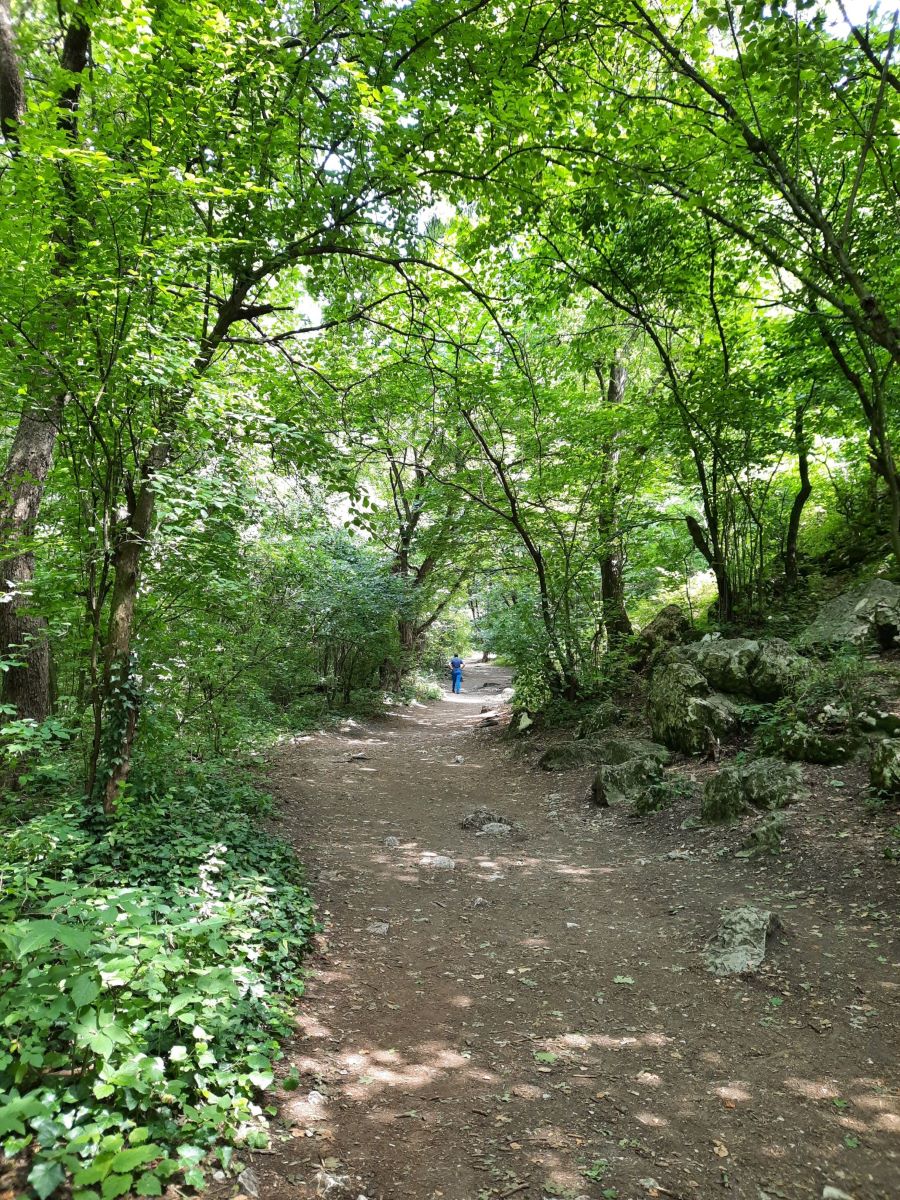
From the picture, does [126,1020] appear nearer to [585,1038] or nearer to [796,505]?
[585,1038]

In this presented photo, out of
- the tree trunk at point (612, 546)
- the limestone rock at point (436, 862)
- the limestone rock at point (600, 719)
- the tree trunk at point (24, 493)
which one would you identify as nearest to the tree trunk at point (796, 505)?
the tree trunk at point (612, 546)

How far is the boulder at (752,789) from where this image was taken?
5633 mm

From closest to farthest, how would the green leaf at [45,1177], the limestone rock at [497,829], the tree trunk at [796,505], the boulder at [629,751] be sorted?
the green leaf at [45,1177], the limestone rock at [497,829], the boulder at [629,751], the tree trunk at [796,505]

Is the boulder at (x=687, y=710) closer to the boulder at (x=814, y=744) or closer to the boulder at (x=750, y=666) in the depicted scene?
the boulder at (x=750, y=666)

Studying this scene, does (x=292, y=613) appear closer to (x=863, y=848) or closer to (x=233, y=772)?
(x=233, y=772)

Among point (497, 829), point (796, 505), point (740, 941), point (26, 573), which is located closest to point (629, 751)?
point (497, 829)

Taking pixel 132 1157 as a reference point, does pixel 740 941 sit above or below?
below

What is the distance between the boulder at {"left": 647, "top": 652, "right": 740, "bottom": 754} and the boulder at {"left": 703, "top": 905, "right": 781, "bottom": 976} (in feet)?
10.9

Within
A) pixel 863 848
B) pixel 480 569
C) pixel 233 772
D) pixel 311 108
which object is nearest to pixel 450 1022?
pixel 863 848

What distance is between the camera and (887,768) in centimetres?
494

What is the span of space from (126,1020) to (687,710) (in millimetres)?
6604

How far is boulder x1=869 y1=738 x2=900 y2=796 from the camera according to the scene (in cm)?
489

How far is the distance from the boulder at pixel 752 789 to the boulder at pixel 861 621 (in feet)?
6.15

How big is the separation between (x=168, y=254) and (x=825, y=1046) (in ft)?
19.4
